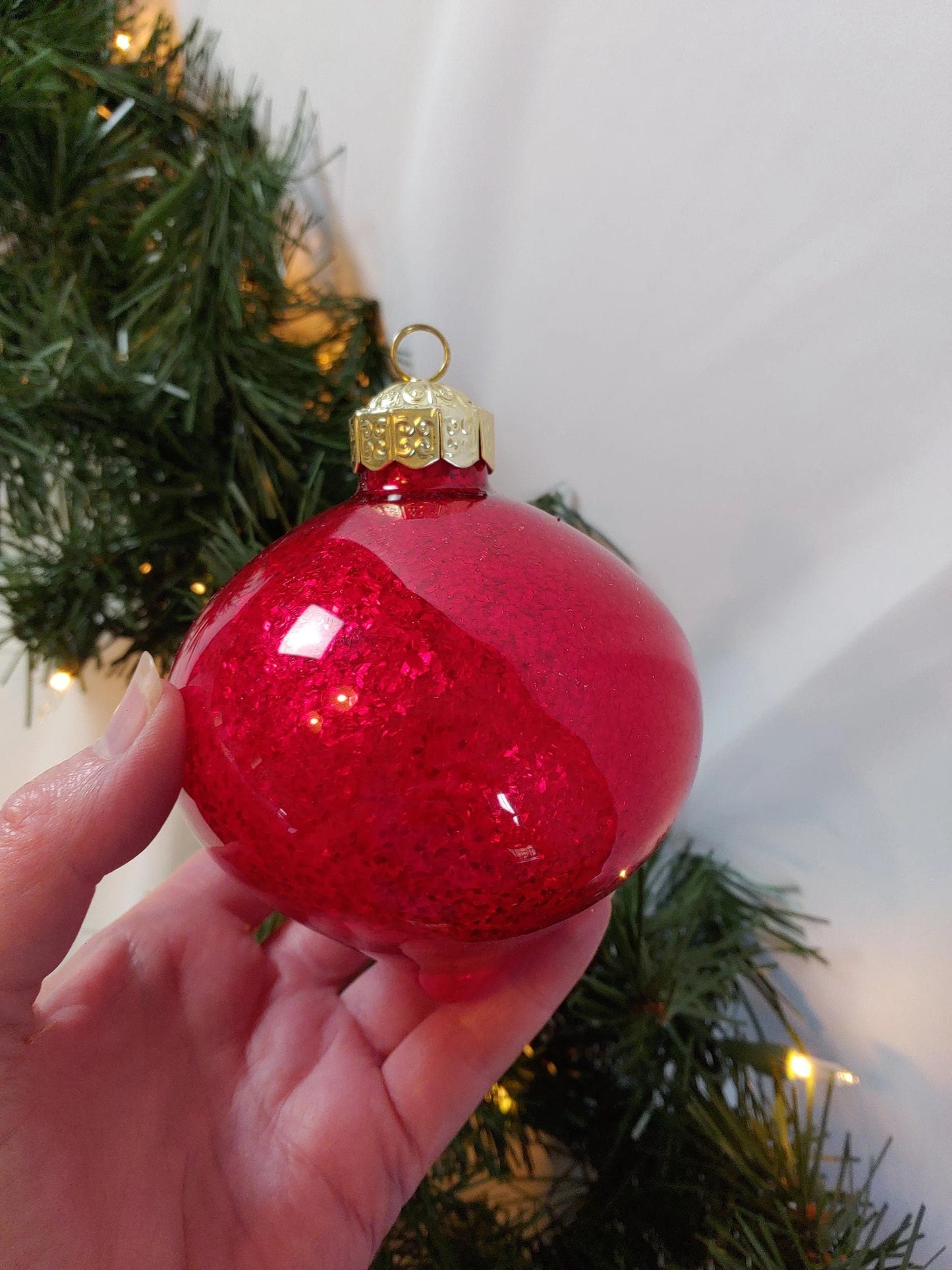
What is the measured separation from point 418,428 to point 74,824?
253 mm

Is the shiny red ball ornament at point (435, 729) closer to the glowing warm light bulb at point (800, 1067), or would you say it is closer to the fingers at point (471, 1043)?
the fingers at point (471, 1043)

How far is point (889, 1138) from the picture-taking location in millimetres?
518

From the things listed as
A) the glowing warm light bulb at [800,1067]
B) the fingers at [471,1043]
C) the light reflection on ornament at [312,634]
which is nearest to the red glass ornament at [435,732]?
the light reflection on ornament at [312,634]

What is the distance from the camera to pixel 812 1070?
0.53 m

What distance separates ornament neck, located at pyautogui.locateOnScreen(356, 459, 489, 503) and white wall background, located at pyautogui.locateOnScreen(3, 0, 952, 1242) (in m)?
0.22

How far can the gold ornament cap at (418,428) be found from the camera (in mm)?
376

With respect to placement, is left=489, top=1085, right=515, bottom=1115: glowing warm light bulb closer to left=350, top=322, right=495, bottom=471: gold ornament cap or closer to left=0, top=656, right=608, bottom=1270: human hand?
left=0, top=656, right=608, bottom=1270: human hand

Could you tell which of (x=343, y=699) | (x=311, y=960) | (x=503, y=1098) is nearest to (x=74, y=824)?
(x=343, y=699)

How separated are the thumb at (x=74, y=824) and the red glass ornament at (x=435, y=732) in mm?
23

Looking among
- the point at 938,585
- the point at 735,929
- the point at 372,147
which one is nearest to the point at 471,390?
the point at 372,147

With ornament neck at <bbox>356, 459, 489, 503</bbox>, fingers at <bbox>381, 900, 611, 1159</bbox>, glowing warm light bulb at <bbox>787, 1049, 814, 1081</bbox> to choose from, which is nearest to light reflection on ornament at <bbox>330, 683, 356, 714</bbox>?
ornament neck at <bbox>356, 459, 489, 503</bbox>

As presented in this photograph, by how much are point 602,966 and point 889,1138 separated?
216 millimetres

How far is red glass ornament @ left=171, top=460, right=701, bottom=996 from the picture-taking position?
290 millimetres

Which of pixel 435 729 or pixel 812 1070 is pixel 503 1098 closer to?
pixel 812 1070
